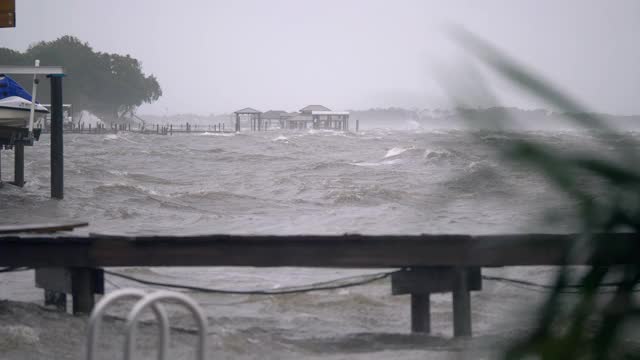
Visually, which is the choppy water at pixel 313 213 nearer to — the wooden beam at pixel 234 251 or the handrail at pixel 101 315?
the wooden beam at pixel 234 251

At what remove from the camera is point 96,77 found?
86.7 m

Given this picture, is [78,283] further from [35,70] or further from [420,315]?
[35,70]

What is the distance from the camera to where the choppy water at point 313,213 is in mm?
836

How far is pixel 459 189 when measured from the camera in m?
0.82

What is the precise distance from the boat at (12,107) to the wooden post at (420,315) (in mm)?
18034

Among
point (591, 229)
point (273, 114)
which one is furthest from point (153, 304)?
point (273, 114)

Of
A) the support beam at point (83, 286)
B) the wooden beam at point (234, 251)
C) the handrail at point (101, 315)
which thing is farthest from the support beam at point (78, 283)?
the handrail at point (101, 315)

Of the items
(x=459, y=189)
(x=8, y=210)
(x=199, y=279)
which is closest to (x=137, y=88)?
(x=8, y=210)

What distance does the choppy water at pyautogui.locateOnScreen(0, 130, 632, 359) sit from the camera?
84cm

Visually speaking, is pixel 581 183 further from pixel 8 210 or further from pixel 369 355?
pixel 8 210

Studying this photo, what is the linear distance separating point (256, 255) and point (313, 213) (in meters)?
12.5

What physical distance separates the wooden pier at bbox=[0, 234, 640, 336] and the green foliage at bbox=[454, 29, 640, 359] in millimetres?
4090

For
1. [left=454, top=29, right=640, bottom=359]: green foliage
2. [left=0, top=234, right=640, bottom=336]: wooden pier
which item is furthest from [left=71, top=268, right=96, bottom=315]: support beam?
[left=454, top=29, right=640, bottom=359]: green foliage

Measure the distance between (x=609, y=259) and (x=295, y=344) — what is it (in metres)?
5.55
